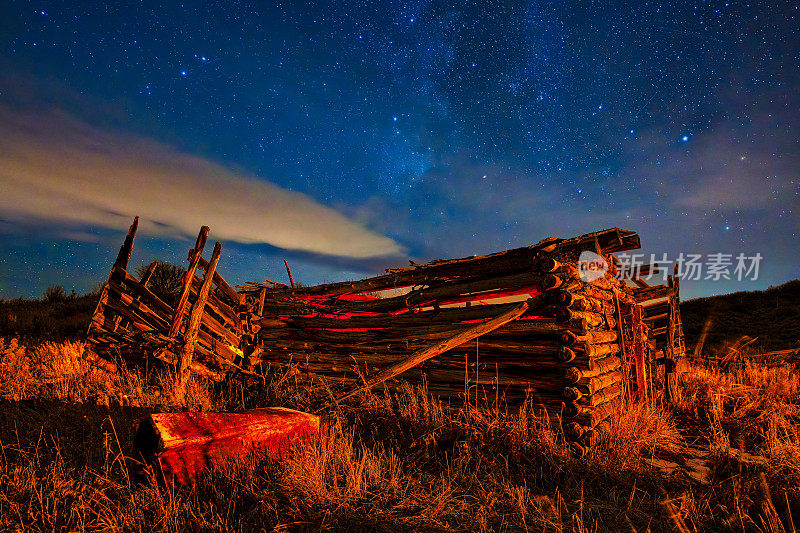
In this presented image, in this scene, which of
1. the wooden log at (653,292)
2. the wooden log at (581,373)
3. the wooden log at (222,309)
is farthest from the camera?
the wooden log at (653,292)

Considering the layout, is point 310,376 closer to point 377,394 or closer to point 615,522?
point 377,394

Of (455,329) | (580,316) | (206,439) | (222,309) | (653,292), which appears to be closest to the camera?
(206,439)

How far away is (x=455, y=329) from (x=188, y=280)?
5.50 meters

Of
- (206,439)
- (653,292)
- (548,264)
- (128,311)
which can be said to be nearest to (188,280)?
(128,311)

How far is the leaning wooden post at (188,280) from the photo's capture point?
741cm

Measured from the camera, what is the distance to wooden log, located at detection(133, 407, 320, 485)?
3.20 meters

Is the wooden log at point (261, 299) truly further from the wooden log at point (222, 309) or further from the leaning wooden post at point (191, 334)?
the leaning wooden post at point (191, 334)

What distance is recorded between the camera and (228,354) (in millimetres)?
8617

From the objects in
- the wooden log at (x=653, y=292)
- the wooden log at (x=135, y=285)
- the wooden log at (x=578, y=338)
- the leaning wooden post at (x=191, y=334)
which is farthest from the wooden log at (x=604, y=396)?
the wooden log at (x=135, y=285)

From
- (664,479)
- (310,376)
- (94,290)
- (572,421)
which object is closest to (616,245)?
(572,421)

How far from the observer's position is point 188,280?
7.78m

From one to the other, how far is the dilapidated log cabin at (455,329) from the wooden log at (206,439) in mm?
1270

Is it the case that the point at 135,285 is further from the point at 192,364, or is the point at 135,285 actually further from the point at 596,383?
the point at 596,383

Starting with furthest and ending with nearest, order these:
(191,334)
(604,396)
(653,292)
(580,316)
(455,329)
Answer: (653,292), (191,334), (455,329), (604,396), (580,316)
